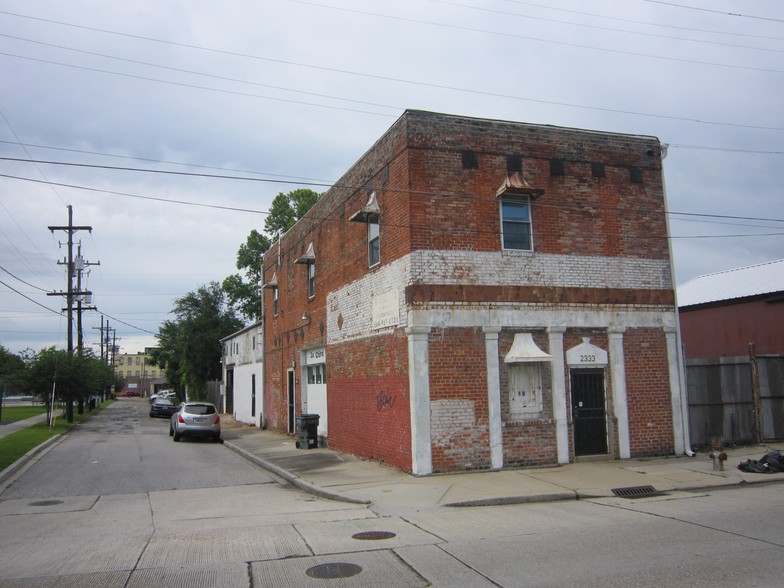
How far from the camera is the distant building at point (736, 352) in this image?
16359 millimetres

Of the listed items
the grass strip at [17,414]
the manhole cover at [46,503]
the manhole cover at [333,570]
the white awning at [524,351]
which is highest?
the white awning at [524,351]

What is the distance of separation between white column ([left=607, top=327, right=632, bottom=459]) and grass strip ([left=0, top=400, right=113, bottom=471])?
1455 cm

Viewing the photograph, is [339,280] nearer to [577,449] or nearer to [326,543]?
[577,449]

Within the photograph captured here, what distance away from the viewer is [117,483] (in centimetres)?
1445

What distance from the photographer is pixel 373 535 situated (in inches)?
339

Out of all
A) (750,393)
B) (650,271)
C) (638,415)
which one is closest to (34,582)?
(638,415)

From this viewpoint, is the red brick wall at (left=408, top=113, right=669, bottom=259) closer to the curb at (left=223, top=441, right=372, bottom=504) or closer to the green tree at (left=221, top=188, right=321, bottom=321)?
the curb at (left=223, top=441, right=372, bottom=504)

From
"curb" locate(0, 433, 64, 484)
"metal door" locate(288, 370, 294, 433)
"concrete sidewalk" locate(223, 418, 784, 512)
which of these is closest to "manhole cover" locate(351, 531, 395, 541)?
"concrete sidewalk" locate(223, 418, 784, 512)

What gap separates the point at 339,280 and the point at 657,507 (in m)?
10.9

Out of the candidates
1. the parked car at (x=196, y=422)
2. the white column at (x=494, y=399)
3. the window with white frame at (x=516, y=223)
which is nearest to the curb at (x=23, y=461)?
the parked car at (x=196, y=422)

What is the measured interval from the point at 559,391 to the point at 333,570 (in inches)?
334

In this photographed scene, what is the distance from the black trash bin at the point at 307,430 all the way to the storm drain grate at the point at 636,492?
9986 mm

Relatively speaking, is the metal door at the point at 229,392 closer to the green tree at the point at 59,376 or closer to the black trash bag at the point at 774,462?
the green tree at the point at 59,376

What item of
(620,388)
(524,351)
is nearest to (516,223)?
(524,351)
